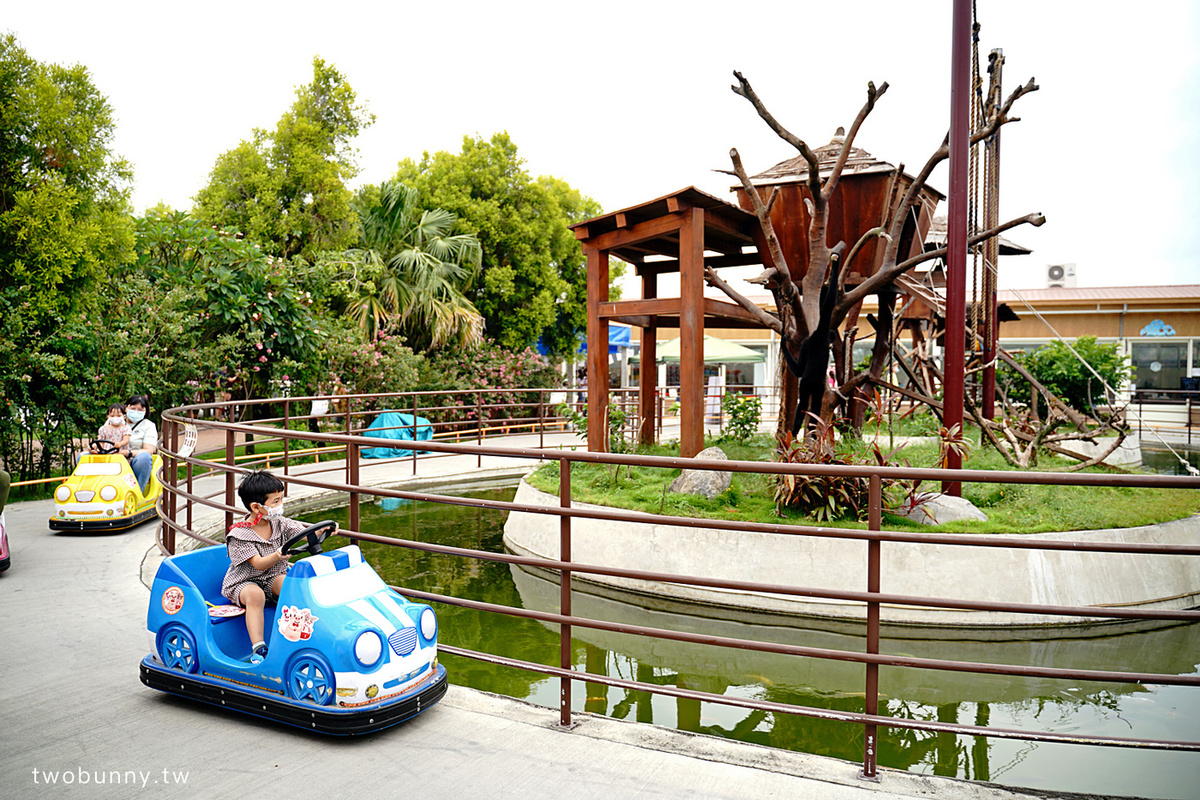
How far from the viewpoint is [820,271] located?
29.0 feet

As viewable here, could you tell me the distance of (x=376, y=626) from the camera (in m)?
3.33

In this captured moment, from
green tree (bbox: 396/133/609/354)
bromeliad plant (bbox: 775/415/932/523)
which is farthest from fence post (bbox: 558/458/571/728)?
green tree (bbox: 396/133/609/354)

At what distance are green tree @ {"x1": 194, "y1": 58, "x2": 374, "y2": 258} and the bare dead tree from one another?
35.8 feet

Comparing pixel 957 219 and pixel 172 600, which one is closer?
pixel 172 600

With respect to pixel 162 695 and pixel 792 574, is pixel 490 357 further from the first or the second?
pixel 162 695

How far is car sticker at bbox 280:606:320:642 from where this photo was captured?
3326mm

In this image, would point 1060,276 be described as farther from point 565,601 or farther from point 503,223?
point 565,601

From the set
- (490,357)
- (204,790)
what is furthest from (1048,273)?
(204,790)

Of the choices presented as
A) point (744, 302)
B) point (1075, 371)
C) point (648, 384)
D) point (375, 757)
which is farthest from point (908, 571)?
point (1075, 371)

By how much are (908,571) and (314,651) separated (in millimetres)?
5144

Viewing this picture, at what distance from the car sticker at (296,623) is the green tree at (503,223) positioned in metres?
19.4

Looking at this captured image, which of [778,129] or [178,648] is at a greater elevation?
[778,129]

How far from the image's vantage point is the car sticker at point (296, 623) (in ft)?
10.9

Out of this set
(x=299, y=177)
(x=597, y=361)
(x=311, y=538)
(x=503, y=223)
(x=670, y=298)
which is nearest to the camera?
(x=311, y=538)
